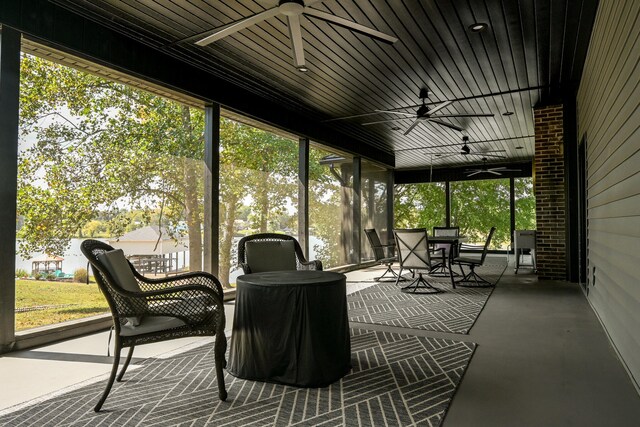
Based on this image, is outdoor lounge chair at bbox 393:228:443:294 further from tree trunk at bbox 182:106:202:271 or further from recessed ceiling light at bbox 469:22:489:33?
tree trunk at bbox 182:106:202:271

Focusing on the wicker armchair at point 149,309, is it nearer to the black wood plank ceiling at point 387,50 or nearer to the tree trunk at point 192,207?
the black wood plank ceiling at point 387,50

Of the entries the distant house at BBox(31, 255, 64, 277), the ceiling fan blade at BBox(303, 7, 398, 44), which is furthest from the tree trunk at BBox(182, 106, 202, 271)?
the ceiling fan blade at BBox(303, 7, 398, 44)

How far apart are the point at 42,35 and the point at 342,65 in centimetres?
298

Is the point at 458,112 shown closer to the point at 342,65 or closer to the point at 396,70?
the point at 396,70

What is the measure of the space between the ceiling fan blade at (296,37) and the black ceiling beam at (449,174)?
34.7 ft

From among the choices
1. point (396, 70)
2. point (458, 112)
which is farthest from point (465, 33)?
point (458, 112)

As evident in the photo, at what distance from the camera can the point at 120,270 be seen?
7.75 feet

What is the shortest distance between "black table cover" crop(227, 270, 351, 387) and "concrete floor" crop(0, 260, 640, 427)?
761mm

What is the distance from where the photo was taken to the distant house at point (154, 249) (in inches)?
167

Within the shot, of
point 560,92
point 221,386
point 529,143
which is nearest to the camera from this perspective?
point 221,386

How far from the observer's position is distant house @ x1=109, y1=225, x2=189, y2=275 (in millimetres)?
4230

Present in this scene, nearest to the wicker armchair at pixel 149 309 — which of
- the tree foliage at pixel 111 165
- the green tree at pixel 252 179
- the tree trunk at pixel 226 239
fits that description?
the tree foliage at pixel 111 165

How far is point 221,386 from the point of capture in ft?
7.36

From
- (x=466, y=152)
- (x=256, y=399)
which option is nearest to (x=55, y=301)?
(x=256, y=399)
